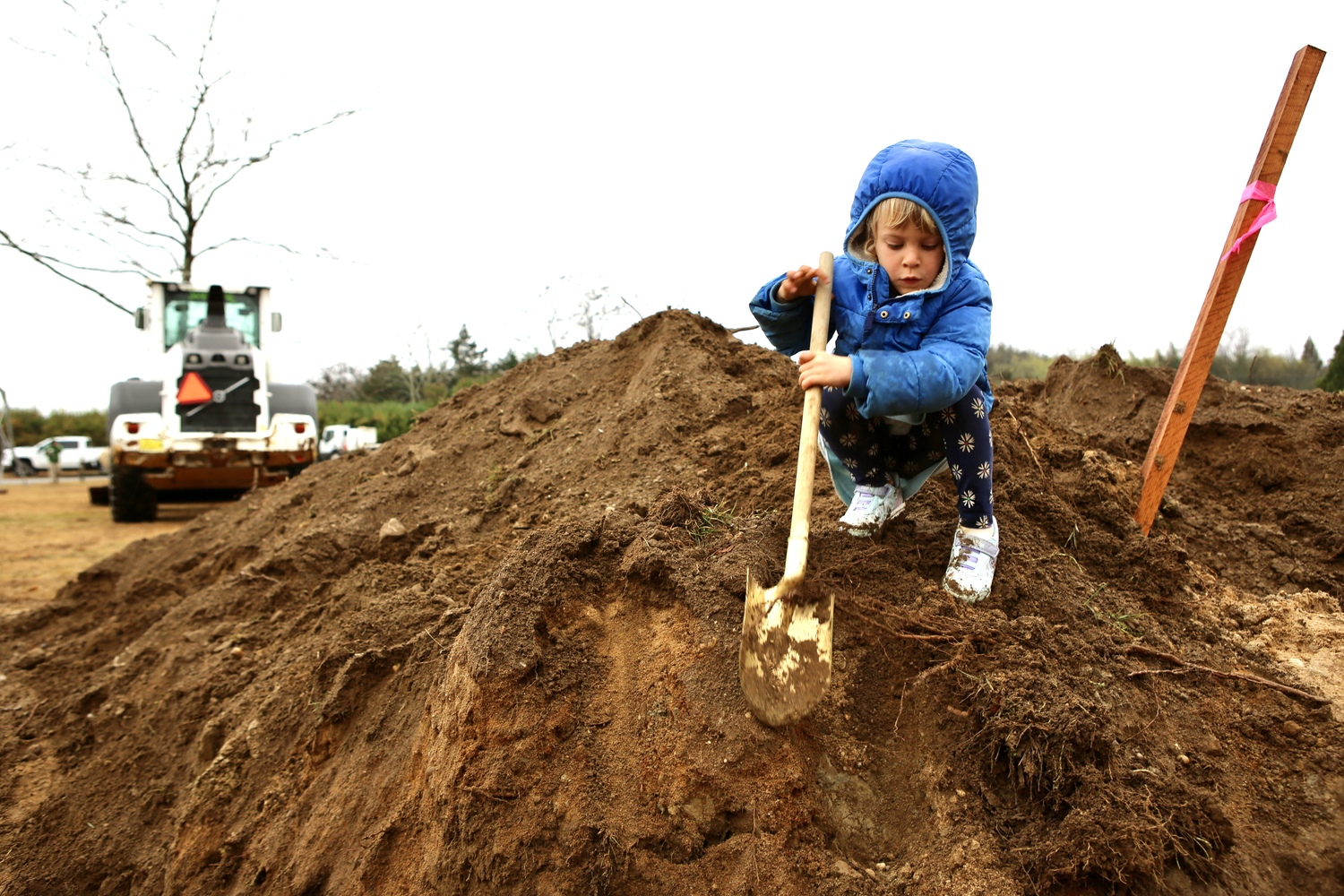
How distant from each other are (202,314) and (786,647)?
11.4 m

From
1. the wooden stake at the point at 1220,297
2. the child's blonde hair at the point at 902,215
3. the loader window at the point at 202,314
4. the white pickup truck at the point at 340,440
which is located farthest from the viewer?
the white pickup truck at the point at 340,440

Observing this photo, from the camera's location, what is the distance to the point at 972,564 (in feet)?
8.00

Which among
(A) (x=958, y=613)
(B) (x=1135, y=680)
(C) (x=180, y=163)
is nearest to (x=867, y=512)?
(A) (x=958, y=613)

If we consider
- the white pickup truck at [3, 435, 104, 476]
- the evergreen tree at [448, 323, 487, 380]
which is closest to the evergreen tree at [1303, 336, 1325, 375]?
the evergreen tree at [448, 323, 487, 380]

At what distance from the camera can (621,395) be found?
4.45 m

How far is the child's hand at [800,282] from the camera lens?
254 cm

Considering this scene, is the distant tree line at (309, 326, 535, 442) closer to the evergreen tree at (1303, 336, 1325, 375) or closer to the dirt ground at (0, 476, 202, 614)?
the dirt ground at (0, 476, 202, 614)

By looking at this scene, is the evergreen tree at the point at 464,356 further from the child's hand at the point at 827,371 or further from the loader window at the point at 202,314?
the child's hand at the point at 827,371

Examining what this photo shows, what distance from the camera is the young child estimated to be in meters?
2.27

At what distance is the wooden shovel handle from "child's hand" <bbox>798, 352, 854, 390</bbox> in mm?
58

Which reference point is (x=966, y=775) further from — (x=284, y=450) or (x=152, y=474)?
(x=152, y=474)

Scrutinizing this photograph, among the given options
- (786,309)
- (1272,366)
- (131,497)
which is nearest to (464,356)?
(131,497)

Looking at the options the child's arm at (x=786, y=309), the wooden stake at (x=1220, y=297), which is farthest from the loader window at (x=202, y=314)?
the wooden stake at (x=1220, y=297)

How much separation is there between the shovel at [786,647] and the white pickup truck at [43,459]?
28646 millimetres
